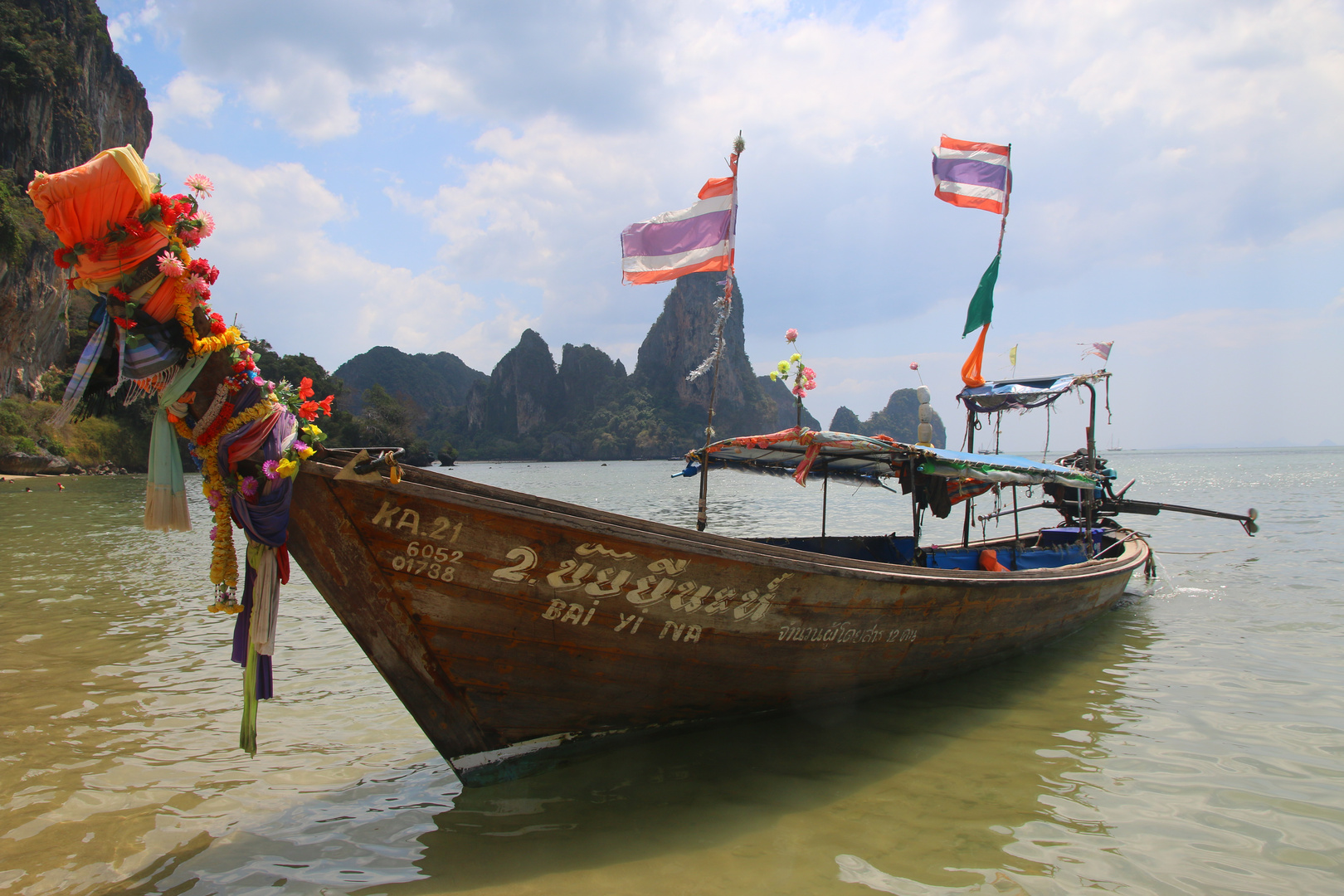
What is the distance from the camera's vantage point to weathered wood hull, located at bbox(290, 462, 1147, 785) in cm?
338

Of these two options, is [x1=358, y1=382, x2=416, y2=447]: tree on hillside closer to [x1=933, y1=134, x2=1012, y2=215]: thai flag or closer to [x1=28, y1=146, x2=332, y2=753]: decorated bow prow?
[x1=933, y1=134, x2=1012, y2=215]: thai flag

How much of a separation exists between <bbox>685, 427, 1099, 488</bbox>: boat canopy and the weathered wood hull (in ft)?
4.26

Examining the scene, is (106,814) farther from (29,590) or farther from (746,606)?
(29,590)

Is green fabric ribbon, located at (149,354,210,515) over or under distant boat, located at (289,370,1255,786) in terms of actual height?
over

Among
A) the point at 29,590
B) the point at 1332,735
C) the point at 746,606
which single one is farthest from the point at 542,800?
the point at 29,590

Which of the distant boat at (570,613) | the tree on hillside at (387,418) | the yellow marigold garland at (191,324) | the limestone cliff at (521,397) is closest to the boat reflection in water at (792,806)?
the distant boat at (570,613)

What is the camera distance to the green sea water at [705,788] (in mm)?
3254

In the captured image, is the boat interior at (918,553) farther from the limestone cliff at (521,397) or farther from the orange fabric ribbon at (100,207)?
the limestone cliff at (521,397)

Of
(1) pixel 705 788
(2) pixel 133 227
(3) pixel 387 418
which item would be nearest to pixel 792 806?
(1) pixel 705 788

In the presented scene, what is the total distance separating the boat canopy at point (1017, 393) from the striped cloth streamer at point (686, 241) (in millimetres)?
5710

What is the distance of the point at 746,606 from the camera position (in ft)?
13.6

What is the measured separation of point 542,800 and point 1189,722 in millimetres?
4864

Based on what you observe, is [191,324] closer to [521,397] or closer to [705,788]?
[705,788]

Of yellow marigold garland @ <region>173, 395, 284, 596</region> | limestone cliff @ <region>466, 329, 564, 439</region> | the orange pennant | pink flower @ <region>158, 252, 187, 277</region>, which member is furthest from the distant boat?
limestone cliff @ <region>466, 329, 564, 439</region>
